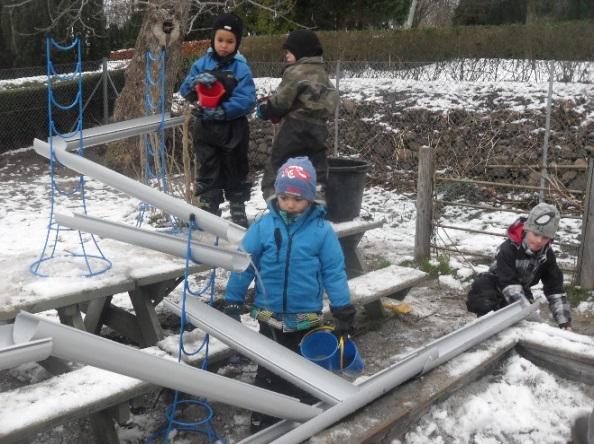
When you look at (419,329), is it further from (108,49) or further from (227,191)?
(108,49)

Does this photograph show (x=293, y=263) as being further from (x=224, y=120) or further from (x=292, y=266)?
(x=224, y=120)

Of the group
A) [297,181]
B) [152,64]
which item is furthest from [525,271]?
[152,64]

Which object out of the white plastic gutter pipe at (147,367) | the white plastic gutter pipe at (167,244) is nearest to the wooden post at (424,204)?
the white plastic gutter pipe at (167,244)

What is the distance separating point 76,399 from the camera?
263 centimetres

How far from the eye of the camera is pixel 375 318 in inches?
186

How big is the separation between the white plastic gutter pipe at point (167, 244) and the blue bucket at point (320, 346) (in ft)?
3.06

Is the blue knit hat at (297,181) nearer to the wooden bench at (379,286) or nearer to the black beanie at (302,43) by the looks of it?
the wooden bench at (379,286)

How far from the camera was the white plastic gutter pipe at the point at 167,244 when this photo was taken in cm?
219

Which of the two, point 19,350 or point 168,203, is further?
point 168,203

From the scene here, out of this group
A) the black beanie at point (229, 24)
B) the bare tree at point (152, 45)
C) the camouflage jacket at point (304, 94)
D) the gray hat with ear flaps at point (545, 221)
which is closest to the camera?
the gray hat with ear flaps at point (545, 221)

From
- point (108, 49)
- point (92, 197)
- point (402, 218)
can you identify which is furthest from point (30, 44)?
point (402, 218)

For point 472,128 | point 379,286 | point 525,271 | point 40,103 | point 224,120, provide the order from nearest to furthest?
point 525,271 < point 379,286 < point 224,120 < point 472,128 < point 40,103

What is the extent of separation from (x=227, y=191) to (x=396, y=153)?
16.6 ft

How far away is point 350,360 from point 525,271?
3.93 feet
